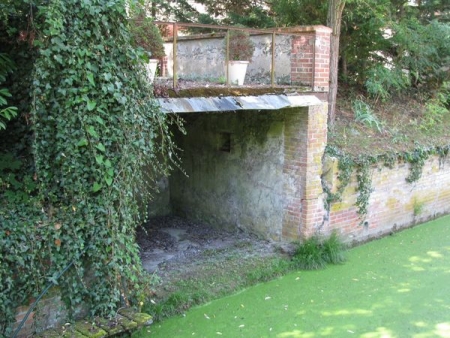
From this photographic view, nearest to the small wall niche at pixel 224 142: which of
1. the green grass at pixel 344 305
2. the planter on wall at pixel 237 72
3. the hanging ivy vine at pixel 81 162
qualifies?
the planter on wall at pixel 237 72

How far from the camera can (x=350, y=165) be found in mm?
7230

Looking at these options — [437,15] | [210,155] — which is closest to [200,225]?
[210,155]

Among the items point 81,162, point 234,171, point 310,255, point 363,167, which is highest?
point 81,162

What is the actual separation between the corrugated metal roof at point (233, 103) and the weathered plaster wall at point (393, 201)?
3.54 ft

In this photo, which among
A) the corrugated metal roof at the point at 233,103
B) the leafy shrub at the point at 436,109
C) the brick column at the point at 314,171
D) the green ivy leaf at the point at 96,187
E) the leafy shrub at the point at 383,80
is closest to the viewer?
the green ivy leaf at the point at 96,187

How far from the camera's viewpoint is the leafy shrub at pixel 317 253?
6.70 meters

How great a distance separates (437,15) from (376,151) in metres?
5.21

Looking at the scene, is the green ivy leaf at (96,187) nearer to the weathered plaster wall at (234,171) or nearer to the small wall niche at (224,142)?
the weathered plaster wall at (234,171)

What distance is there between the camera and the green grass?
5.02 metres

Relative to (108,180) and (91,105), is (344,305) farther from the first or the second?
(91,105)

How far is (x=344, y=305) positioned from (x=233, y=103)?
2.69m

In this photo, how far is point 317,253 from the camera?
268 inches

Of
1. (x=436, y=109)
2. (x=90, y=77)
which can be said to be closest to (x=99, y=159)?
(x=90, y=77)

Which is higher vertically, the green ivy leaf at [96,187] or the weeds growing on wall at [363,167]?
the green ivy leaf at [96,187]
